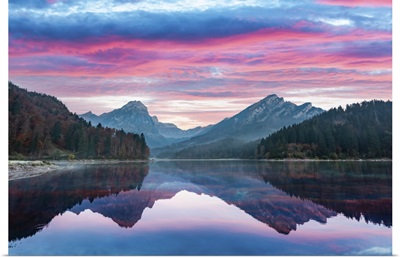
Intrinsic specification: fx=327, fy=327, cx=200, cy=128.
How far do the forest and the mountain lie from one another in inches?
2750

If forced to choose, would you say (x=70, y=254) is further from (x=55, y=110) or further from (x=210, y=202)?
(x=55, y=110)

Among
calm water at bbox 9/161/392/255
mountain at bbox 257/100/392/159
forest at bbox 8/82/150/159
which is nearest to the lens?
calm water at bbox 9/161/392/255

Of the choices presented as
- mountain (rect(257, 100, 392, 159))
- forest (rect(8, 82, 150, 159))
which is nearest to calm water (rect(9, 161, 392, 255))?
forest (rect(8, 82, 150, 159))

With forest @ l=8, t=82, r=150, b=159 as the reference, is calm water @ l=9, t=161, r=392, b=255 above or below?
below

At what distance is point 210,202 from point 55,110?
178 meters

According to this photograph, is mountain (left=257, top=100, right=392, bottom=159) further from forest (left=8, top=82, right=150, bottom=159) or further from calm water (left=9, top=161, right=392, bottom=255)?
calm water (left=9, top=161, right=392, bottom=255)

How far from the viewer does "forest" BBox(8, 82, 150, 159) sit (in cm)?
11038

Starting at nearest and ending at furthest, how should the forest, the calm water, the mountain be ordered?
the calm water < the forest < the mountain

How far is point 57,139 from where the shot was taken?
135125 millimetres

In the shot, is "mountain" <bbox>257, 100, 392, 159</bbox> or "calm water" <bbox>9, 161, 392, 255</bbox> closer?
"calm water" <bbox>9, 161, 392, 255</bbox>

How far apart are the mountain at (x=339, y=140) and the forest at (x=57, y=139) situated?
69.8 meters

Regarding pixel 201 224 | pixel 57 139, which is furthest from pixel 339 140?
pixel 201 224

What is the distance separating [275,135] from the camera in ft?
578

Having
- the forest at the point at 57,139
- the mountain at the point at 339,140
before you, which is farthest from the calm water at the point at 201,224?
the mountain at the point at 339,140
